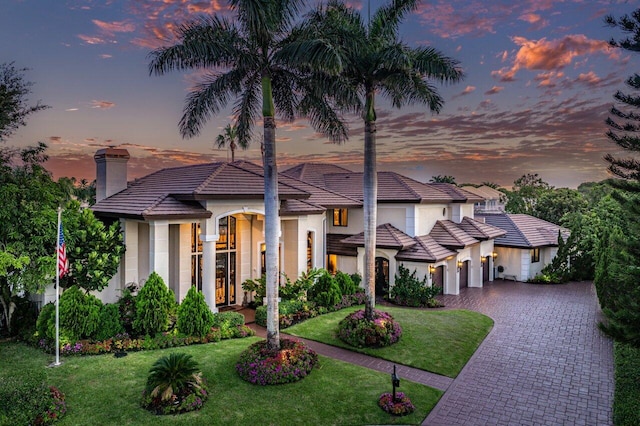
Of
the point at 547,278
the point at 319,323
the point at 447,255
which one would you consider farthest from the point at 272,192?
the point at 547,278

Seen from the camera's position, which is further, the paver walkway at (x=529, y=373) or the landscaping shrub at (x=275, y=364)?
the landscaping shrub at (x=275, y=364)

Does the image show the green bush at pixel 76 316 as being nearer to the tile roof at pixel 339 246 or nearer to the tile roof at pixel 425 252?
the tile roof at pixel 339 246

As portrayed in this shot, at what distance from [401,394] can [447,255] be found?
43.5 ft

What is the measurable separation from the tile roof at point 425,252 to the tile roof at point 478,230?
348 centimetres

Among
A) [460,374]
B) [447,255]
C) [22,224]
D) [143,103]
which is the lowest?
[460,374]

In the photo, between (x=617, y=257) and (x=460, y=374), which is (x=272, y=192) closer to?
(x=460, y=374)

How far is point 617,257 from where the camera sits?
423 inches

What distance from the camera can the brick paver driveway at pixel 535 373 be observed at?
8.99 m

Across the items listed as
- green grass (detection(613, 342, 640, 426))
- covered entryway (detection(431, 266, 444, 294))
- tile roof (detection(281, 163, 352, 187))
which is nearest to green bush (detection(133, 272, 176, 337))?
green grass (detection(613, 342, 640, 426))

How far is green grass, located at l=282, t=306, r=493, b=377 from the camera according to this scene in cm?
1212

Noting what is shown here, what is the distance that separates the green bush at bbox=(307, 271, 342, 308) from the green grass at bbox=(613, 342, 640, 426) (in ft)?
34.1

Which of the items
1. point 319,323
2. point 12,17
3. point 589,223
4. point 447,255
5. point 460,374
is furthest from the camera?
point 589,223

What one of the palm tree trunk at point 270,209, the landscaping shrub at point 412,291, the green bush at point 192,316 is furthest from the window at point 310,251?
the palm tree trunk at point 270,209

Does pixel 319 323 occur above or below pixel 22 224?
below
